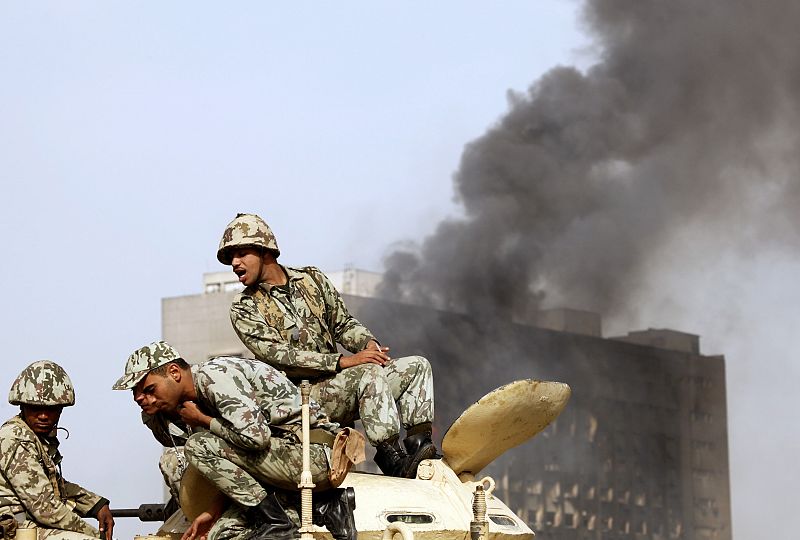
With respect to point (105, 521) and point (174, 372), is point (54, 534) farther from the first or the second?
point (174, 372)

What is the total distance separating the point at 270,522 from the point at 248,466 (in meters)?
0.41

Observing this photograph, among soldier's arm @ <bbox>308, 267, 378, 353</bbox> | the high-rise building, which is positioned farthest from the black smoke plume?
soldier's arm @ <bbox>308, 267, 378, 353</bbox>

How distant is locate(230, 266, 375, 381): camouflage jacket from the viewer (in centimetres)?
1371

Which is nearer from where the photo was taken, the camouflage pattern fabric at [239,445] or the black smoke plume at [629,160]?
the camouflage pattern fabric at [239,445]

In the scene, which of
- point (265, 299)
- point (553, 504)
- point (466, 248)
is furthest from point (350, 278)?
point (265, 299)

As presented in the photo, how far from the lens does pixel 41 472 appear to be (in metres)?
13.5

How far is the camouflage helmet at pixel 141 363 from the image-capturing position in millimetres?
12125

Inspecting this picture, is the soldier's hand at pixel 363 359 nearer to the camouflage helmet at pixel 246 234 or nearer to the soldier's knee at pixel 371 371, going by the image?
the soldier's knee at pixel 371 371

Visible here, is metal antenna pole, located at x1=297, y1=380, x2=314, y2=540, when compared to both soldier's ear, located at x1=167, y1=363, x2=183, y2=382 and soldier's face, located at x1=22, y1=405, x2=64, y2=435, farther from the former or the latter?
soldier's face, located at x1=22, y1=405, x2=64, y2=435

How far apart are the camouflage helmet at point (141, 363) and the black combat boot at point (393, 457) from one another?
2.03 meters

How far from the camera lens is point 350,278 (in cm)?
9750

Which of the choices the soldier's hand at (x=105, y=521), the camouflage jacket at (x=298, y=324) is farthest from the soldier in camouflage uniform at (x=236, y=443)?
the soldier's hand at (x=105, y=521)

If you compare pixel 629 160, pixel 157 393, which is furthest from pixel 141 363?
pixel 629 160

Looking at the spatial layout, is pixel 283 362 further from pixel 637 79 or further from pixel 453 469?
pixel 637 79
